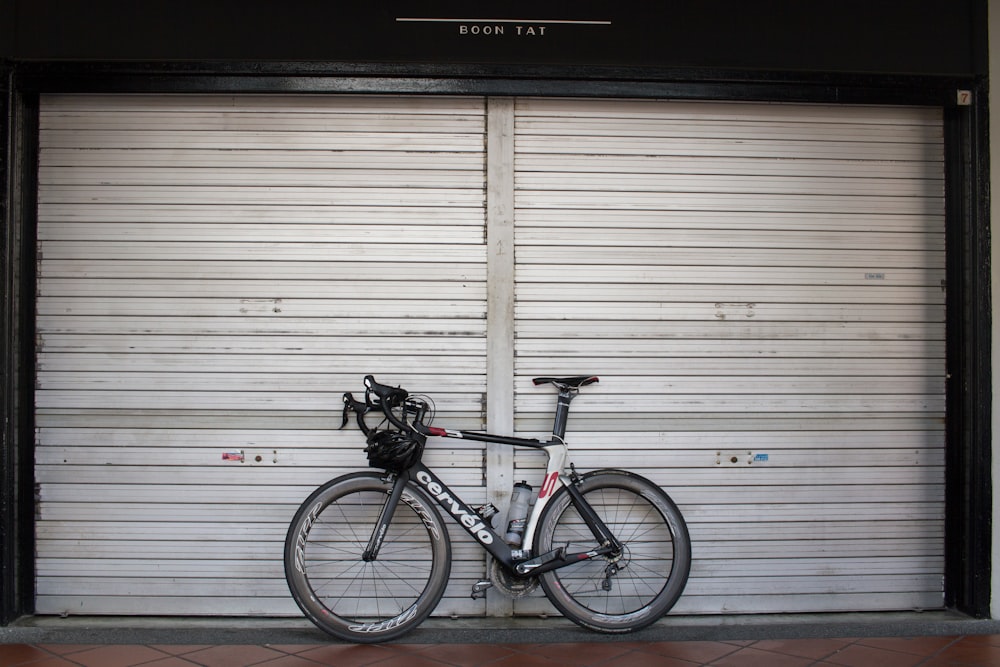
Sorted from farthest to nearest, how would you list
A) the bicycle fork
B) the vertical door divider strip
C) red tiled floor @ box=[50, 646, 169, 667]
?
the vertical door divider strip → the bicycle fork → red tiled floor @ box=[50, 646, 169, 667]

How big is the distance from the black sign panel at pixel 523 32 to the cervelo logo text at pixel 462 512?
7.80ft

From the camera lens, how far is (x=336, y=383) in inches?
180

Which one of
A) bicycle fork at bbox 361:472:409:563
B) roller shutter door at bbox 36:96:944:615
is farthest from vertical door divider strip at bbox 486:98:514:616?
bicycle fork at bbox 361:472:409:563

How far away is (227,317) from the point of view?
180 inches

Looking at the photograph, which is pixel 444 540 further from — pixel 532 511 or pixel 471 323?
pixel 471 323

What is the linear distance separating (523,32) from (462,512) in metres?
2.71

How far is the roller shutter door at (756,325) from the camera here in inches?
182

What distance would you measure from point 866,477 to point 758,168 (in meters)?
1.94

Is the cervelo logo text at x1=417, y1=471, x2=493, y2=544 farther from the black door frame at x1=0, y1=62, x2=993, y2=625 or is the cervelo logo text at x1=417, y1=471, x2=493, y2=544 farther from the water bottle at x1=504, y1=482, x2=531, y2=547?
the black door frame at x1=0, y1=62, x2=993, y2=625

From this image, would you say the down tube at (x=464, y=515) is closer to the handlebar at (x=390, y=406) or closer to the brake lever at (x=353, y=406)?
the handlebar at (x=390, y=406)

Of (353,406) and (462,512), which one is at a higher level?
(353,406)

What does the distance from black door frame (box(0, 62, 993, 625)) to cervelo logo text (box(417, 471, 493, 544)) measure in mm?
2226

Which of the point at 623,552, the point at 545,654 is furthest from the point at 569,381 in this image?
the point at 545,654

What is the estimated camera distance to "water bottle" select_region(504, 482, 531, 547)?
4332mm
